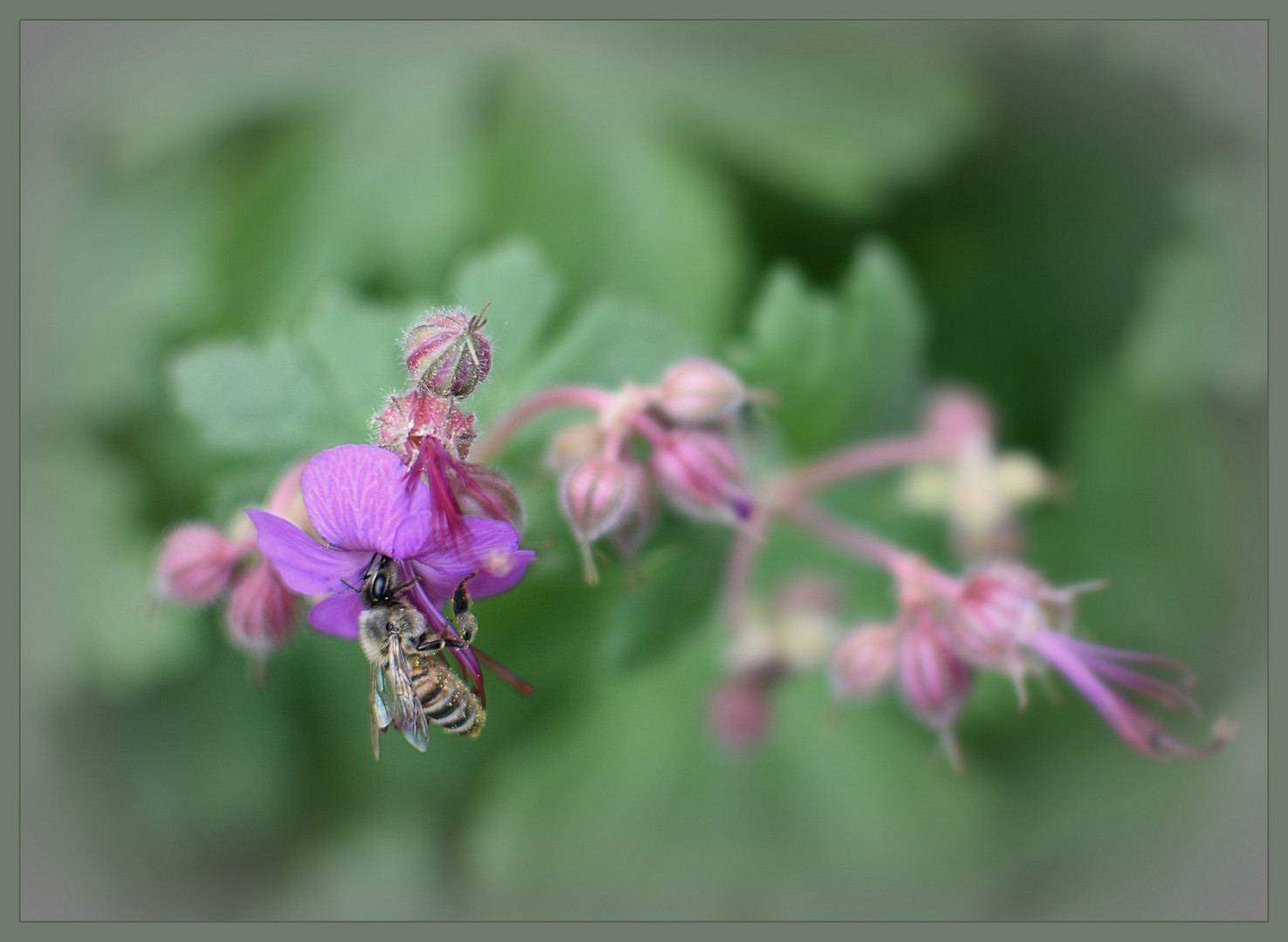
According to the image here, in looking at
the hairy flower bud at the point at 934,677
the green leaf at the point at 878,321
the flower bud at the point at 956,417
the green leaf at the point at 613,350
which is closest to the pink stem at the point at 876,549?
the hairy flower bud at the point at 934,677

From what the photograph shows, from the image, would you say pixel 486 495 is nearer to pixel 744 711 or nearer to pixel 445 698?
pixel 445 698

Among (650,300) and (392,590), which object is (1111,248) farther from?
(392,590)

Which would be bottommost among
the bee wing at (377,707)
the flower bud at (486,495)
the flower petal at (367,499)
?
the bee wing at (377,707)

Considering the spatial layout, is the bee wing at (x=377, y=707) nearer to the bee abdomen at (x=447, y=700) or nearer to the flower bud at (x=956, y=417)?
the bee abdomen at (x=447, y=700)

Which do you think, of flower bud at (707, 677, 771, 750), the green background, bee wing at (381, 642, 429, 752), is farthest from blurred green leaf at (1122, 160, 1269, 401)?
bee wing at (381, 642, 429, 752)

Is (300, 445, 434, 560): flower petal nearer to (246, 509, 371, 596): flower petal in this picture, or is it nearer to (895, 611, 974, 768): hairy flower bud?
(246, 509, 371, 596): flower petal

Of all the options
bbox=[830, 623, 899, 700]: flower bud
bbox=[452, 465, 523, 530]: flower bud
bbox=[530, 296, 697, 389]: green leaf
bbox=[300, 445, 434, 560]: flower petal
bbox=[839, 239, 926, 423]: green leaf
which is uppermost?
bbox=[839, 239, 926, 423]: green leaf
